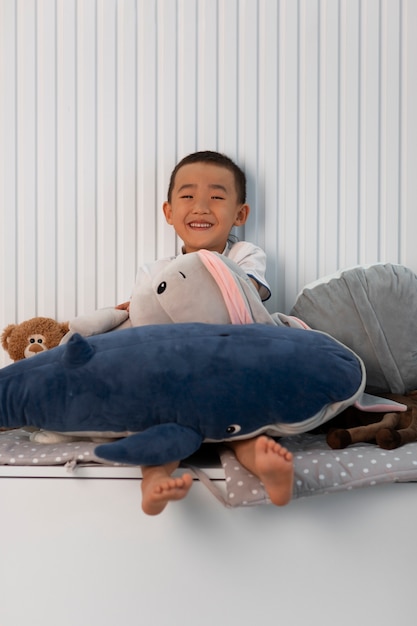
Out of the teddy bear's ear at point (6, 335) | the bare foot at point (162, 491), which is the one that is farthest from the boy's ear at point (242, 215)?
the bare foot at point (162, 491)

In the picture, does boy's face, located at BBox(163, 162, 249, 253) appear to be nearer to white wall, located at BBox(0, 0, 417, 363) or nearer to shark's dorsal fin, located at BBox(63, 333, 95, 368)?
white wall, located at BBox(0, 0, 417, 363)

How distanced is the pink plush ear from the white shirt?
29 cm

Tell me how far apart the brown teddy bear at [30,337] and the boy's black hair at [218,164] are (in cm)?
39

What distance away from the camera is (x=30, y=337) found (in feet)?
5.13

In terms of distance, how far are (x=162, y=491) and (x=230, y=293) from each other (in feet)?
1.24

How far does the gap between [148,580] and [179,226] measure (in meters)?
0.78

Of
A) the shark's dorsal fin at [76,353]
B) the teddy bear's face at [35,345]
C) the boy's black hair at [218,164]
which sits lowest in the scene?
the teddy bear's face at [35,345]

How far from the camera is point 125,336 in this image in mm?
1105

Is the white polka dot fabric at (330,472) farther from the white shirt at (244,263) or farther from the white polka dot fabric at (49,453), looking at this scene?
the white shirt at (244,263)

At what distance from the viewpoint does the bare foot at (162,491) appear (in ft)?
3.10

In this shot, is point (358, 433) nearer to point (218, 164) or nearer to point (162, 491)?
point (162, 491)

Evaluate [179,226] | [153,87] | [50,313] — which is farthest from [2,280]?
[153,87]

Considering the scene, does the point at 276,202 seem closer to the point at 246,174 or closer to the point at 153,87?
the point at 246,174

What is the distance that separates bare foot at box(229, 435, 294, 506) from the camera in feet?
3.10
